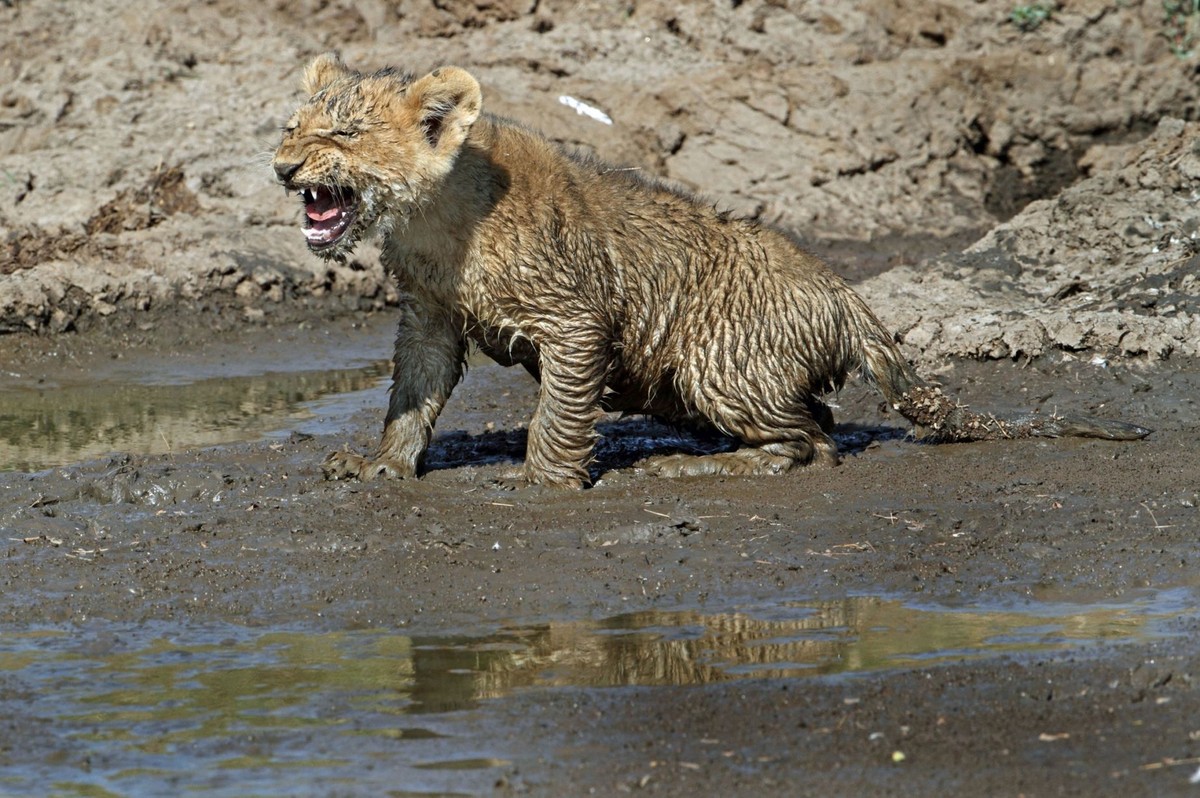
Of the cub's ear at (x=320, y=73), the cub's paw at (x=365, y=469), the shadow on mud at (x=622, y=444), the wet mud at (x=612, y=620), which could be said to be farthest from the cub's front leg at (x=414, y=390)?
the cub's ear at (x=320, y=73)

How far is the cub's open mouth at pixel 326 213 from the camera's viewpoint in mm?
7809

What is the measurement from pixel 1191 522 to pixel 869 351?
209cm

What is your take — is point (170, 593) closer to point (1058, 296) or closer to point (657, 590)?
point (657, 590)

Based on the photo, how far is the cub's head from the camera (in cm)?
773

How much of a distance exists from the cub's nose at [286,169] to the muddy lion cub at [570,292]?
1 centimetres

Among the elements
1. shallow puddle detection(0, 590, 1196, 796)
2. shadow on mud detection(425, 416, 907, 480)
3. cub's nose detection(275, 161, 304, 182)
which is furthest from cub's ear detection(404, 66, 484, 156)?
shallow puddle detection(0, 590, 1196, 796)

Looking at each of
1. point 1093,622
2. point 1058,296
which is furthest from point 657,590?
point 1058,296

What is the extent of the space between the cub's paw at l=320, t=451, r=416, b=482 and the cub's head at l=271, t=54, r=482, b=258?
45.7 inches

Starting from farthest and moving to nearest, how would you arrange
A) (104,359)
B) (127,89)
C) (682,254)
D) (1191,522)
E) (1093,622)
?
1. (127,89)
2. (104,359)
3. (682,254)
4. (1191,522)
5. (1093,622)

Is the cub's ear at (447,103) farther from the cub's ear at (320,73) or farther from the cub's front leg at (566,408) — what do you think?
the cub's front leg at (566,408)

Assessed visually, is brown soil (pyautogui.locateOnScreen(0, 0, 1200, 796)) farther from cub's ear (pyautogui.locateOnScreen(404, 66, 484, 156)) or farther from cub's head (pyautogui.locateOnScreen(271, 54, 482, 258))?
cub's ear (pyautogui.locateOnScreen(404, 66, 484, 156))

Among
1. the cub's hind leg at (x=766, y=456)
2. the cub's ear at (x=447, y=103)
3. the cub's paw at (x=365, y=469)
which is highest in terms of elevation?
the cub's ear at (x=447, y=103)

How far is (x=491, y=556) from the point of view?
7.23 m

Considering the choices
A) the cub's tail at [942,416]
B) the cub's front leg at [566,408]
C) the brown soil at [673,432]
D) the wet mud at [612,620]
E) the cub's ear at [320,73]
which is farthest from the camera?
the cub's tail at [942,416]
